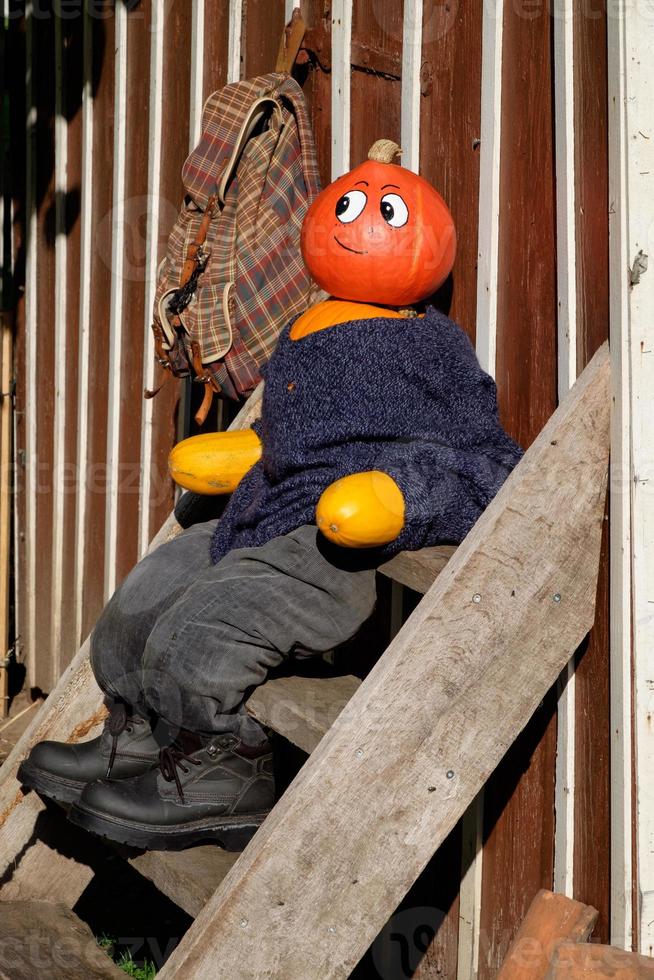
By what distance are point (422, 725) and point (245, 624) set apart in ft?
1.42

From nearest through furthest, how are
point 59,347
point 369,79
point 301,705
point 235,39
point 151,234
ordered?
point 301,705 < point 369,79 < point 235,39 < point 151,234 < point 59,347

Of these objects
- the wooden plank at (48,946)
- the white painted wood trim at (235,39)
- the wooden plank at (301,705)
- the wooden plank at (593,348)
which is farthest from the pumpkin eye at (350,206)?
the wooden plank at (48,946)

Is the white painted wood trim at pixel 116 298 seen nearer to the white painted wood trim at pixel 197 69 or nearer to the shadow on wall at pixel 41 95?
the shadow on wall at pixel 41 95

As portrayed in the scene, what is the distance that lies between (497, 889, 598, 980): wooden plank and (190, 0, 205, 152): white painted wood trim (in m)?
2.49

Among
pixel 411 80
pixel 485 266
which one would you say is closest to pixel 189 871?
pixel 485 266

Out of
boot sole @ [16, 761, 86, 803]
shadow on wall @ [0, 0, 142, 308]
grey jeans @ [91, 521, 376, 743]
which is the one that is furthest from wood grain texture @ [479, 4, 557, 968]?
shadow on wall @ [0, 0, 142, 308]

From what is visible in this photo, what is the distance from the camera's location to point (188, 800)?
2.08 meters

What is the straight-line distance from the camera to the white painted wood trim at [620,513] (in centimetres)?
186

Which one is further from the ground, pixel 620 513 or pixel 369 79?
pixel 369 79

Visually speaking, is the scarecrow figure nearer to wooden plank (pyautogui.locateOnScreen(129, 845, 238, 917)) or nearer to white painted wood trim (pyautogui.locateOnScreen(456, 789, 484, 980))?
wooden plank (pyautogui.locateOnScreen(129, 845, 238, 917))

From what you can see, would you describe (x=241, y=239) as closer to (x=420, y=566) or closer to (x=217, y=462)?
(x=217, y=462)

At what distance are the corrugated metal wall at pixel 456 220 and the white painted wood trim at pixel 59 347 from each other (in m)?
0.01

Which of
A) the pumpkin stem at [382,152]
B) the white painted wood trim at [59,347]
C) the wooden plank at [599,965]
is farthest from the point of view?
the white painted wood trim at [59,347]

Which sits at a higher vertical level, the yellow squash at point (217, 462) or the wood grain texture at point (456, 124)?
the wood grain texture at point (456, 124)
